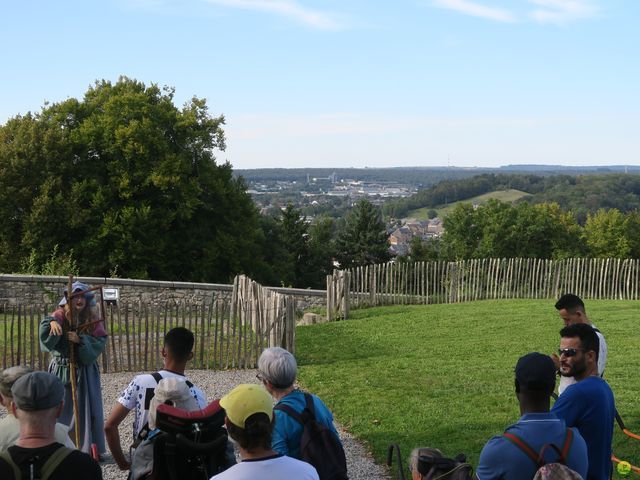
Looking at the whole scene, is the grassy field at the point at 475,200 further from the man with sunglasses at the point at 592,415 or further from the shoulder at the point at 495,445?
the shoulder at the point at 495,445

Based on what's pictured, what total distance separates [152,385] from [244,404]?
5.71ft

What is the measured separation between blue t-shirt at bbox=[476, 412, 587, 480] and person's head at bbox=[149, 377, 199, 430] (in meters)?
1.64

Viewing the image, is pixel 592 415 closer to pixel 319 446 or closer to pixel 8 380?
pixel 319 446

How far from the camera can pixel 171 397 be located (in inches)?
174

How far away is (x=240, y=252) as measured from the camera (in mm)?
35594

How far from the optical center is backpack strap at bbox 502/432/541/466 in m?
3.87

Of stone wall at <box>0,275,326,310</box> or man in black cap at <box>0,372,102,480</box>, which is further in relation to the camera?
stone wall at <box>0,275,326,310</box>

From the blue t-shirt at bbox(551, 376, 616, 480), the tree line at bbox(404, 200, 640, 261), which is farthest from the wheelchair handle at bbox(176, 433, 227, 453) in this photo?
the tree line at bbox(404, 200, 640, 261)

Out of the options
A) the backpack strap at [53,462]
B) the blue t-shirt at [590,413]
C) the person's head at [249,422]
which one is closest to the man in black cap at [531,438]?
the blue t-shirt at [590,413]

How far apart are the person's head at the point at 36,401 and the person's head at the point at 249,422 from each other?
32.0 inches

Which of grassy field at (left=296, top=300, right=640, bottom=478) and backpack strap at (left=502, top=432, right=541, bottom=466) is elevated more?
backpack strap at (left=502, top=432, right=541, bottom=466)

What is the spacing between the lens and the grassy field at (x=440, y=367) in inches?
375

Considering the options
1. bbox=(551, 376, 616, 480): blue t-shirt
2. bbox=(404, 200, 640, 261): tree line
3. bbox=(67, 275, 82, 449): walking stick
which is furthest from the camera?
bbox=(404, 200, 640, 261): tree line

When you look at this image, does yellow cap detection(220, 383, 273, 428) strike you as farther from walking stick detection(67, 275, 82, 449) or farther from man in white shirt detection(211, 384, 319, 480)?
walking stick detection(67, 275, 82, 449)
